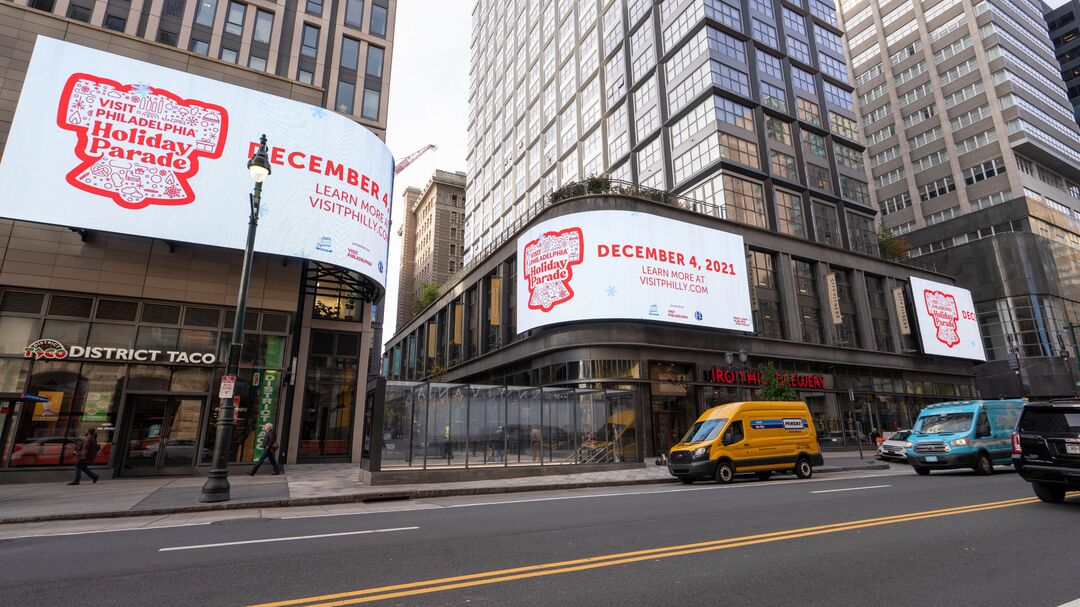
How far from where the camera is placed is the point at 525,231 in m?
35.0

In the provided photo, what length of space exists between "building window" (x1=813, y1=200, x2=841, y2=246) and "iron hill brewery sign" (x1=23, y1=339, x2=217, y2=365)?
134 ft

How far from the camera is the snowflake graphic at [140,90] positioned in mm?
19594

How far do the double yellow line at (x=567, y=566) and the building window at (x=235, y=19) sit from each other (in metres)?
34.6

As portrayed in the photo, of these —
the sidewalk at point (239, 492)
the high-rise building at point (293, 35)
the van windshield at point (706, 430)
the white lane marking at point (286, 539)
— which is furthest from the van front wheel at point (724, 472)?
the high-rise building at point (293, 35)

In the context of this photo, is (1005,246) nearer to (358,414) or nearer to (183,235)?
(358,414)

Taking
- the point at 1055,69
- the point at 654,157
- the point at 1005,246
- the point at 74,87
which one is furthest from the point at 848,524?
the point at 1055,69

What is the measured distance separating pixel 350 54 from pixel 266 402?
2241cm

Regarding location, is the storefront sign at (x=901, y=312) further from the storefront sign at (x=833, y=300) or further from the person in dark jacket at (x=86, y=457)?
the person in dark jacket at (x=86, y=457)

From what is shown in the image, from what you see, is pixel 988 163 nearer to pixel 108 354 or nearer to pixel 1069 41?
pixel 1069 41

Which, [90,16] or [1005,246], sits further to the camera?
[1005,246]

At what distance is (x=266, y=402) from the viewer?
67.5ft

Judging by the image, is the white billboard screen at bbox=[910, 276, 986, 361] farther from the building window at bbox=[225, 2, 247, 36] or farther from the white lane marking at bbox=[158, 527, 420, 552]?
the building window at bbox=[225, 2, 247, 36]

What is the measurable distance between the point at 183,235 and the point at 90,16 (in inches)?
686

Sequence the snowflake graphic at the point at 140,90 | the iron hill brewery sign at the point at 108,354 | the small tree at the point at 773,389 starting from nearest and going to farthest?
the iron hill brewery sign at the point at 108,354 → the snowflake graphic at the point at 140,90 → the small tree at the point at 773,389
